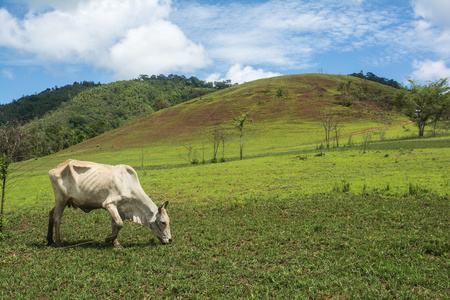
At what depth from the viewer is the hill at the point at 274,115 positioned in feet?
239

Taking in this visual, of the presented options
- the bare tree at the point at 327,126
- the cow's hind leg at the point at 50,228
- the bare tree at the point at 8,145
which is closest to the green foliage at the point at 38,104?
the bare tree at the point at 327,126

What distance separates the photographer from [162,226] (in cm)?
888

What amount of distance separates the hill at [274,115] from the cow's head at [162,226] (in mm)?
49705

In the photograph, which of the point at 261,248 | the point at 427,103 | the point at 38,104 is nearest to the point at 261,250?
the point at 261,248

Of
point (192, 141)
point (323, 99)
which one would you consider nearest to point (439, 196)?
point (192, 141)

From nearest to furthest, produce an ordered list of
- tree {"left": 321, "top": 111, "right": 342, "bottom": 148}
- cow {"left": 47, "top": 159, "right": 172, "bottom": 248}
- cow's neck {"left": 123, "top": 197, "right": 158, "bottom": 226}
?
cow {"left": 47, "top": 159, "right": 172, "bottom": 248} → cow's neck {"left": 123, "top": 197, "right": 158, "bottom": 226} → tree {"left": 321, "top": 111, "right": 342, "bottom": 148}

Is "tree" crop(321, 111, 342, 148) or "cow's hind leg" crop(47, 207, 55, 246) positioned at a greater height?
"tree" crop(321, 111, 342, 148)

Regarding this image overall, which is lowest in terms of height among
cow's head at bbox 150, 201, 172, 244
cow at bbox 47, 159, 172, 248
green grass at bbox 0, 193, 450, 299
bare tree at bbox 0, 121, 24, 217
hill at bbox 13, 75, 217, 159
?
green grass at bbox 0, 193, 450, 299

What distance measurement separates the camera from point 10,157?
389 inches

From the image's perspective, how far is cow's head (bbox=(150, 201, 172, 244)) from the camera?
8.78 m

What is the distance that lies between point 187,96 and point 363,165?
163 meters

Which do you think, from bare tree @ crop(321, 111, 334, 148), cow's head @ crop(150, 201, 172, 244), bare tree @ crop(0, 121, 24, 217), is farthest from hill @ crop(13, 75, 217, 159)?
cow's head @ crop(150, 201, 172, 244)

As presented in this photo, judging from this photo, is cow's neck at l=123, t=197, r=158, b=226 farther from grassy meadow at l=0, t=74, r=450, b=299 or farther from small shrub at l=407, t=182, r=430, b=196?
small shrub at l=407, t=182, r=430, b=196

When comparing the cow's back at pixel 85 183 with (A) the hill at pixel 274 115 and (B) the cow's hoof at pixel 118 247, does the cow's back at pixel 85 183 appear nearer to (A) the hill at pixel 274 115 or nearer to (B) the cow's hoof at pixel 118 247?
(B) the cow's hoof at pixel 118 247
